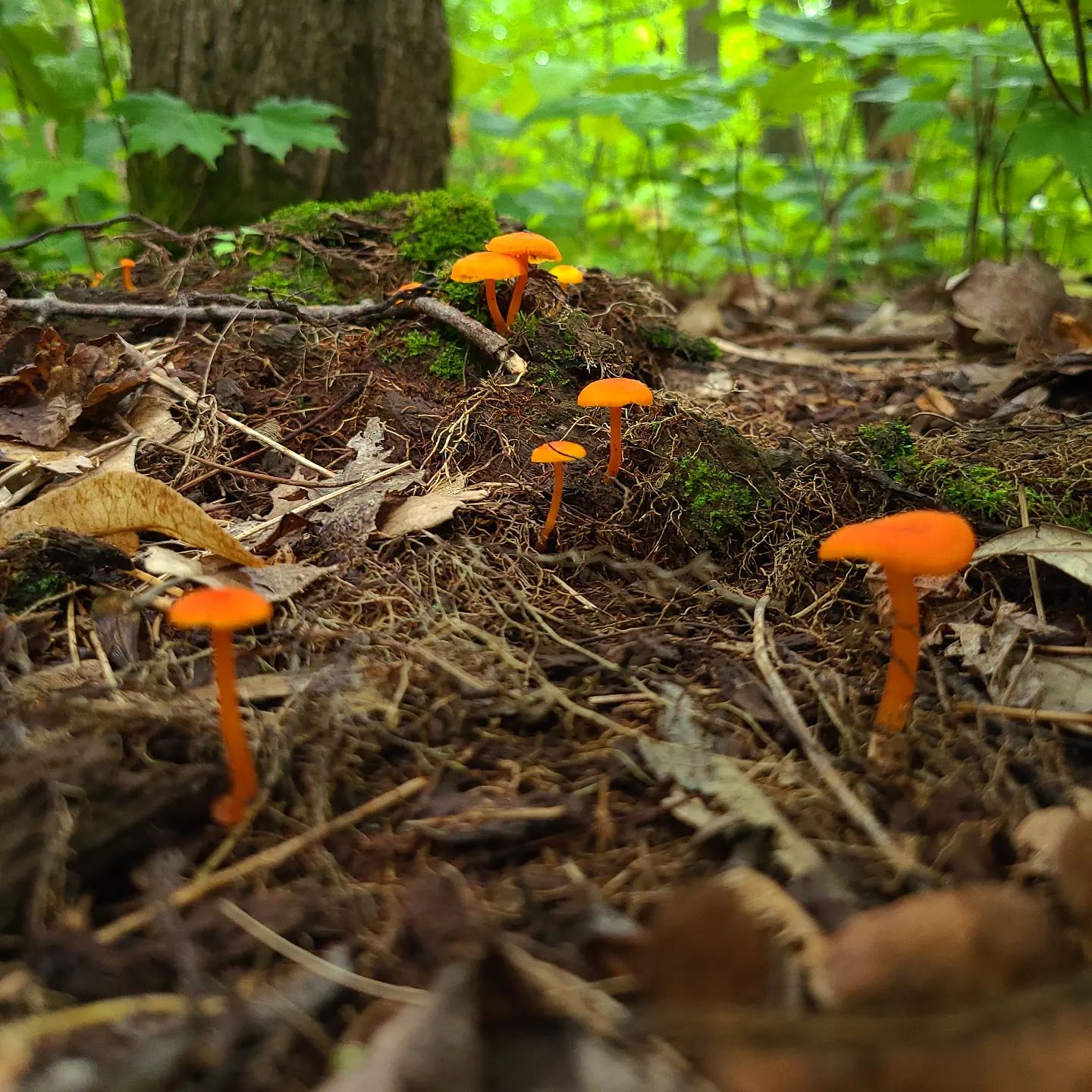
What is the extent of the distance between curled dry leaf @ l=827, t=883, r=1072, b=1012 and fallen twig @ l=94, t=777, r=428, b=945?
2.64 feet

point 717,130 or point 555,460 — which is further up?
point 717,130

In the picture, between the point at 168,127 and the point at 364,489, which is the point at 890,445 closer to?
the point at 364,489

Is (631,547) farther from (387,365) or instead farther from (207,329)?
(207,329)

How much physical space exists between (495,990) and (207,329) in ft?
9.13

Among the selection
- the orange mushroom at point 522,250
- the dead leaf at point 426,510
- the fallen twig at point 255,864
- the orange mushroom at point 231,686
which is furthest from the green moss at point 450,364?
the fallen twig at point 255,864

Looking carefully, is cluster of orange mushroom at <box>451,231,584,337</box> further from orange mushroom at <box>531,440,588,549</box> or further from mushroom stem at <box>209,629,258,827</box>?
mushroom stem at <box>209,629,258,827</box>

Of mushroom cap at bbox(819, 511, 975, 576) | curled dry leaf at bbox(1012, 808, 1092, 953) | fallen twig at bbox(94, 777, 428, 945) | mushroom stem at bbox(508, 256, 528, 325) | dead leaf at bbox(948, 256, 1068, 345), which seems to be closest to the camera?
curled dry leaf at bbox(1012, 808, 1092, 953)

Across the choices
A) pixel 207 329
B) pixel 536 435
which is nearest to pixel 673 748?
pixel 536 435

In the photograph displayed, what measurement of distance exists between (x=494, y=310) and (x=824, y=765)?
2.03 meters

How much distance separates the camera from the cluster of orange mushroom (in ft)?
8.41

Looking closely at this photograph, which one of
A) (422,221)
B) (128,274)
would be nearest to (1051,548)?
(422,221)

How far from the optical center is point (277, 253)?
11.2 ft

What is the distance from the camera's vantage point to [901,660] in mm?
1646

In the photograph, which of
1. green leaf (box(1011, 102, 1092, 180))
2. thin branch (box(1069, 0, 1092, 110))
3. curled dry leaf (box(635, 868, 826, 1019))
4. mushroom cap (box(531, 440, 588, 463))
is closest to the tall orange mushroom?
mushroom cap (box(531, 440, 588, 463))
